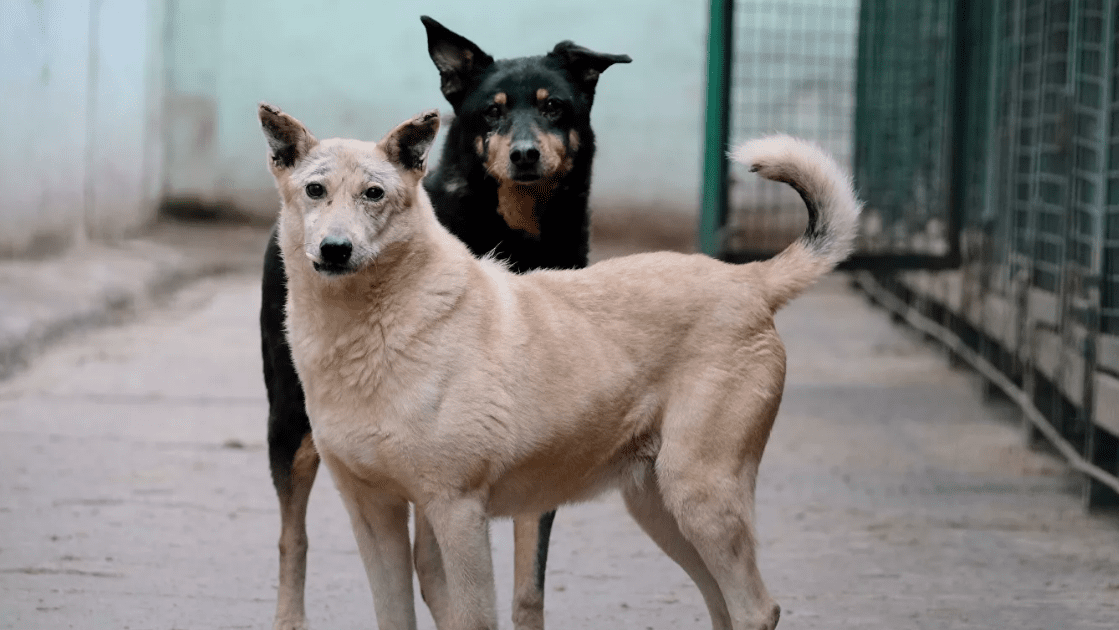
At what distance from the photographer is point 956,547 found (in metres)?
4.76

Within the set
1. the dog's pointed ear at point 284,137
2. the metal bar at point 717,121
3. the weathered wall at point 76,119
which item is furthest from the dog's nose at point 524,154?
the weathered wall at point 76,119

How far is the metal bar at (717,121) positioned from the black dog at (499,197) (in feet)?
8.38

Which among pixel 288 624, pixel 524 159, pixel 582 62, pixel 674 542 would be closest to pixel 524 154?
pixel 524 159

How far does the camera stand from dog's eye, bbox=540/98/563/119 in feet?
12.5

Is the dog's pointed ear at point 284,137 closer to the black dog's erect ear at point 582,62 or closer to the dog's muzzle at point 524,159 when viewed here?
the dog's muzzle at point 524,159

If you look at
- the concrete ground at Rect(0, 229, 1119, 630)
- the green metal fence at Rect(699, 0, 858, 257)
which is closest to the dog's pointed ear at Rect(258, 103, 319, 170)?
the concrete ground at Rect(0, 229, 1119, 630)

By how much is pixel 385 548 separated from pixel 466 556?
0.94ft

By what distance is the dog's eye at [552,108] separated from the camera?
12.5ft

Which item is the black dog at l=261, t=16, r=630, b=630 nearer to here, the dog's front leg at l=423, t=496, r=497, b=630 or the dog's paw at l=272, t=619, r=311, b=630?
the dog's paw at l=272, t=619, r=311, b=630

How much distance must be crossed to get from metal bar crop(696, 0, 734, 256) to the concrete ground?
108cm

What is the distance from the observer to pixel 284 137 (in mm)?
2906

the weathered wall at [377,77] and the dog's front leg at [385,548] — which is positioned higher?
the weathered wall at [377,77]

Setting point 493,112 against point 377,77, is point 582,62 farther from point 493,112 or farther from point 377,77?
point 377,77

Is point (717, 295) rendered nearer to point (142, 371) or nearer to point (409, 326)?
point (409, 326)
